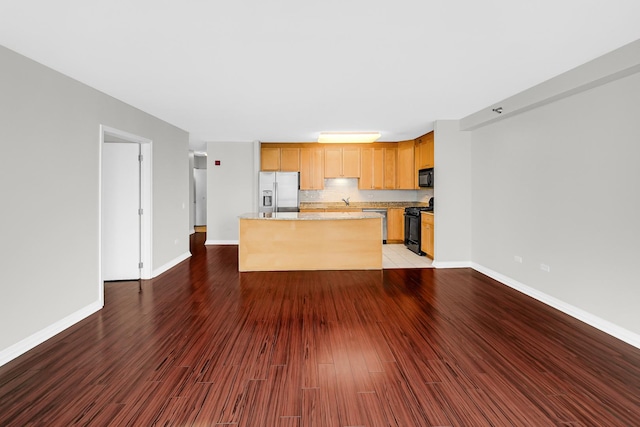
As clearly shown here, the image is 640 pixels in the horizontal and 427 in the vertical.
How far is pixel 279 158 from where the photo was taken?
7727 millimetres

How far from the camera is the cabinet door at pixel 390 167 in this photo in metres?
7.88

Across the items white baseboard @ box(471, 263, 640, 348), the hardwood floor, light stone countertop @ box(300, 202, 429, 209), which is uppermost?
light stone countertop @ box(300, 202, 429, 209)

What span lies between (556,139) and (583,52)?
1.11 meters

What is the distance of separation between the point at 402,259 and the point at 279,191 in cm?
328

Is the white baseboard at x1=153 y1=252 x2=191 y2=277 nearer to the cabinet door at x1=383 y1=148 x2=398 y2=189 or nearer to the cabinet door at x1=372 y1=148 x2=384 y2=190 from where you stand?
the cabinet door at x1=372 y1=148 x2=384 y2=190

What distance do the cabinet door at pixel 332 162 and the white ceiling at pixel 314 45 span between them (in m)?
3.52

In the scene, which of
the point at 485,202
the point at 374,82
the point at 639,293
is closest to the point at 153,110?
the point at 374,82

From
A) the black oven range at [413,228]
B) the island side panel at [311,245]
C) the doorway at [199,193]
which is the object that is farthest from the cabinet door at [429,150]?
the doorway at [199,193]

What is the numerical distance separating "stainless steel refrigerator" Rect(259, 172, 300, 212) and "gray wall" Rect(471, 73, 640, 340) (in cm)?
424

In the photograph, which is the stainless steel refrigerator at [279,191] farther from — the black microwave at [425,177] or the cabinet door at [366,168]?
the black microwave at [425,177]

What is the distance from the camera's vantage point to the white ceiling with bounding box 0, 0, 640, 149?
6.82ft

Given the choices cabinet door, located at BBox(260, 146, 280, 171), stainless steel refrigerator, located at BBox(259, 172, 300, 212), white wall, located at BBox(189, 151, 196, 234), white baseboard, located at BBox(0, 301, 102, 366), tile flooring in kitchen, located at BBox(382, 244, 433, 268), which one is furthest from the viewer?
white wall, located at BBox(189, 151, 196, 234)

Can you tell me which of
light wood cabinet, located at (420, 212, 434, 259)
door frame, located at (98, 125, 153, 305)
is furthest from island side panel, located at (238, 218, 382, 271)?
door frame, located at (98, 125, 153, 305)

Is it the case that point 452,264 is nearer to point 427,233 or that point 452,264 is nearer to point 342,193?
point 427,233
